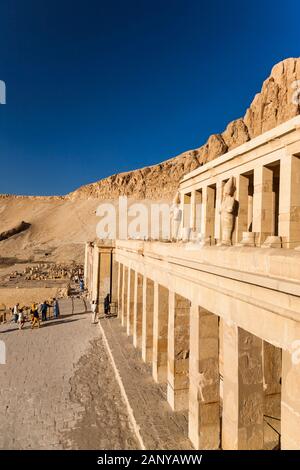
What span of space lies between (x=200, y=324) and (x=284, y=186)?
15.1 feet

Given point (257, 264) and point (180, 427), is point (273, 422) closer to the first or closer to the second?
point (180, 427)

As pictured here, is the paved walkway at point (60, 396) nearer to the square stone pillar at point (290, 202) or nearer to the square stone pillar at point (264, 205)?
the square stone pillar at point (290, 202)

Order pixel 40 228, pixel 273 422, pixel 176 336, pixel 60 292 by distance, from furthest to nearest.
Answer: pixel 40 228
pixel 60 292
pixel 176 336
pixel 273 422

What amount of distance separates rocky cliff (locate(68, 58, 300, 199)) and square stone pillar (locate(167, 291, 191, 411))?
39.4 meters

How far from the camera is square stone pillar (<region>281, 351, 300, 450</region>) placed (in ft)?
10.7

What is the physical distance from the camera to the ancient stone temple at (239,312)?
350 cm

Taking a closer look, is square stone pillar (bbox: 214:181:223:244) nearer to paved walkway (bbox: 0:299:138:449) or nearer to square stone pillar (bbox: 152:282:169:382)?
square stone pillar (bbox: 152:282:169:382)

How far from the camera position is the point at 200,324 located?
5.50 meters

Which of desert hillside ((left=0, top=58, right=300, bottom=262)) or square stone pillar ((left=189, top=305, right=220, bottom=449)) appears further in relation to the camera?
desert hillside ((left=0, top=58, right=300, bottom=262))

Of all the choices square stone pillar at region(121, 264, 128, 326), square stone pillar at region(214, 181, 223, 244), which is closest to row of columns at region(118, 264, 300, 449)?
square stone pillar at region(214, 181, 223, 244)

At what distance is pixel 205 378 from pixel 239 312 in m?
1.92

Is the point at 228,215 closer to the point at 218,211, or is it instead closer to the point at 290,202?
the point at 290,202
